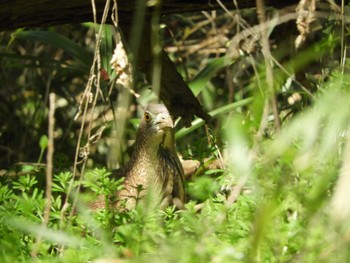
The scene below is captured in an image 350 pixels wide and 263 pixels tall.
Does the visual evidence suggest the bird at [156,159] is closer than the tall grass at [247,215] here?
No

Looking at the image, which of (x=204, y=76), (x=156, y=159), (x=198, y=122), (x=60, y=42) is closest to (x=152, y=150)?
(x=156, y=159)

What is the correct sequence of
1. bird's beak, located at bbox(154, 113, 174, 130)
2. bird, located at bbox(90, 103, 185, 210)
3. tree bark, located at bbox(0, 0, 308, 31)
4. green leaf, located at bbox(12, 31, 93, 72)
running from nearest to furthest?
tree bark, located at bbox(0, 0, 308, 31), bird, located at bbox(90, 103, 185, 210), bird's beak, located at bbox(154, 113, 174, 130), green leaf, located at bbox(12, 31, 93, 72)

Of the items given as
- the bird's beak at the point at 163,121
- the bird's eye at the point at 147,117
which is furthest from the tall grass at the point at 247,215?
the bird's eye at the point at 147,117

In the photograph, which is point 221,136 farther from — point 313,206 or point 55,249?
point 313,206

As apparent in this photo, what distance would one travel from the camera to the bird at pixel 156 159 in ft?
16.2

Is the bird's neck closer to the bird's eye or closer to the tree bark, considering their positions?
the bird's eye

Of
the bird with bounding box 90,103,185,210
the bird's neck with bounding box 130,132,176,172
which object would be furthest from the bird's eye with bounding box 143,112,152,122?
the bird's neck with bounding box 130,132,176,172

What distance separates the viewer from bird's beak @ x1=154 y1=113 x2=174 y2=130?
201 inches

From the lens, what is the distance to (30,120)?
674 cm

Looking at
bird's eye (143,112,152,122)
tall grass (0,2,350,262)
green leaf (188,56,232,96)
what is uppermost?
green leaf (188,56,232,96)

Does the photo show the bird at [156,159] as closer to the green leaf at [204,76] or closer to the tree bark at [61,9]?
the green leaf at [204,76]

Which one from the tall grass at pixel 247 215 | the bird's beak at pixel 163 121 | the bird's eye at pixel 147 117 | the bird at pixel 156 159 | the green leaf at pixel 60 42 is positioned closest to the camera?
the tall grass at pixel 247 215

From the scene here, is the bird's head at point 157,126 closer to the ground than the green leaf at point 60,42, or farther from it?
closer to the ground

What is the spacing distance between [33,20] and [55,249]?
1.36 meters
